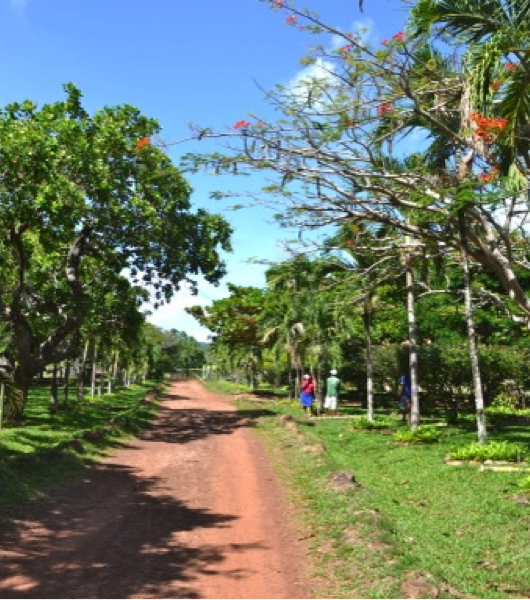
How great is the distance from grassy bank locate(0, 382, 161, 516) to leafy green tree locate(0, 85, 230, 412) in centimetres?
246

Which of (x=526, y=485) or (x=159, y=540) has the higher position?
(x=526, y=485)

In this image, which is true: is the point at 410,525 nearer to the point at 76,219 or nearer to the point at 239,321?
the point at 76,219

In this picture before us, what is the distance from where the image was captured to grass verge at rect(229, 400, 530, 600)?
5762mm

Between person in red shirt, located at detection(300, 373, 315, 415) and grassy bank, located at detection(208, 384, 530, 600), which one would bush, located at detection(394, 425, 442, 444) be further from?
person in red shirt, located at detection(300, 373, 315, 415)

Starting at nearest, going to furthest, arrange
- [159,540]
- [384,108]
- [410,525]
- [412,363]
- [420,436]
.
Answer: [159,540] < [410,525] < [384,108] < [420,436] < [412,363]

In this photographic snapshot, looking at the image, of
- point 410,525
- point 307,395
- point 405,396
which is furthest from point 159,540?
point 307,395

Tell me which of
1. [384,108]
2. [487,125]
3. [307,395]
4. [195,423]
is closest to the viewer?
[487,125]

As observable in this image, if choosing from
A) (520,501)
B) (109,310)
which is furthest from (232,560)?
→ (109,310)

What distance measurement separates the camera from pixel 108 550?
6758 mm

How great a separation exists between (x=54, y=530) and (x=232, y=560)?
8.30 ft

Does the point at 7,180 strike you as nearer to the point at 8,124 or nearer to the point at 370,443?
the point at 8,124

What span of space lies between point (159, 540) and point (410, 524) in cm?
334

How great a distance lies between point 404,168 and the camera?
13312 millimetres

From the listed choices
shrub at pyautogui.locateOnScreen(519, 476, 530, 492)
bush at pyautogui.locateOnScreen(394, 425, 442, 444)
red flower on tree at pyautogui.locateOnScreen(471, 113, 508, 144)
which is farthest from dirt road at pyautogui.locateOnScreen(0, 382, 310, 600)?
red flower on tree at pyautogui.locateOnScreen(471, 113, 508, 144)
